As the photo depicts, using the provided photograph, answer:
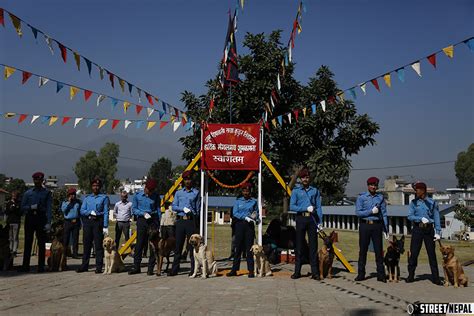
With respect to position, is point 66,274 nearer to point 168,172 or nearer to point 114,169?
point 114,169

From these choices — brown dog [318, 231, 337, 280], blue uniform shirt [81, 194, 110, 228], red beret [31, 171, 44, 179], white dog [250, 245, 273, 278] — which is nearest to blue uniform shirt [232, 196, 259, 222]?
white dog [250, 245, 273, 278]

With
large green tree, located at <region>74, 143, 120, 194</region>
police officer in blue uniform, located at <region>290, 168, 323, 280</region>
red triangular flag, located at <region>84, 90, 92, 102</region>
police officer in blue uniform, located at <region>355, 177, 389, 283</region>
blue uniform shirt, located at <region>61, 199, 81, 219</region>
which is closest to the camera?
police officer in blue uniform, located at <region>355, 177, 389, 283</region>

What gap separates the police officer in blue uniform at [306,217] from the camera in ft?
32.1

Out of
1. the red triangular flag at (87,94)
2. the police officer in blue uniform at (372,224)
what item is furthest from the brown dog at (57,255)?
the police officer in blue uniform at (372,224)

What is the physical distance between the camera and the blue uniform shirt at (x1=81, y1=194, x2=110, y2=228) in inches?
414

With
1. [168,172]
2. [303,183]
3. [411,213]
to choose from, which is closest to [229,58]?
[303,183]

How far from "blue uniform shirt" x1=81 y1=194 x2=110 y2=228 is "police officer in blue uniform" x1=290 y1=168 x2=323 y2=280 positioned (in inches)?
162

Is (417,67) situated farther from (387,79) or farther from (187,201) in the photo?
(187,201)

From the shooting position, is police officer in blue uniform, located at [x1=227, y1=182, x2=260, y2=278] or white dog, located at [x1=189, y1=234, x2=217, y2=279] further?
police officer in blue uniform, located at [x1=227, y1=182, x2=260, y2=278]

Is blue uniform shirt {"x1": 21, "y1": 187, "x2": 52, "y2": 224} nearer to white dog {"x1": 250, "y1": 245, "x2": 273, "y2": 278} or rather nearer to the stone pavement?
the stone pavement

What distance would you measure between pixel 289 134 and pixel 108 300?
13188mm

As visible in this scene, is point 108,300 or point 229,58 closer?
point 108,300

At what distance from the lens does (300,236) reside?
32.5ft

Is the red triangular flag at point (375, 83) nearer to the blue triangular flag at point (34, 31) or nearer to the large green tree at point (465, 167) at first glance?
the blue triangular flag at point (34, 31)
